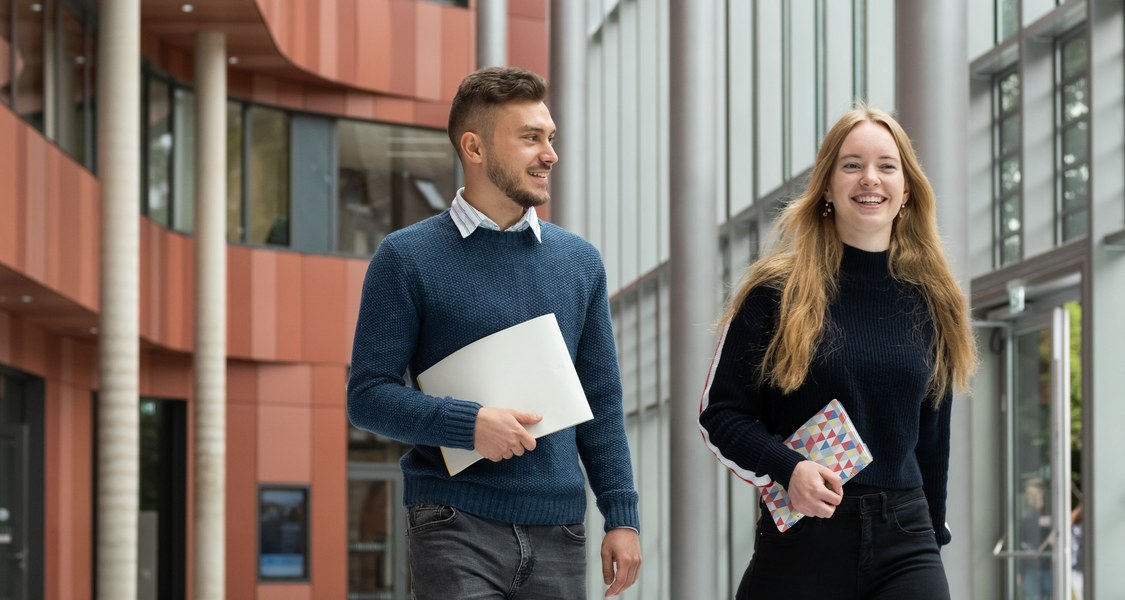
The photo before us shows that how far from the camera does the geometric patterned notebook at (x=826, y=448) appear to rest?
11.1 ft

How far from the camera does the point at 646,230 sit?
59.0 ft

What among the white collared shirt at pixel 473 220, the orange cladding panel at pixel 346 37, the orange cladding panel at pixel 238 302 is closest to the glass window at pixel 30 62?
the orange cladding panel at pixel 238 302

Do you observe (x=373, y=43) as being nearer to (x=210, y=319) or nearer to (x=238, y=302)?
(x=238, y=302)

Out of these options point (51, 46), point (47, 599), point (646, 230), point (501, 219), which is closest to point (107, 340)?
point (51, 46)

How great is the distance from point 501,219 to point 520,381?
1.35 feet

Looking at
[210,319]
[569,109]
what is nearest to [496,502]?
[569,109]

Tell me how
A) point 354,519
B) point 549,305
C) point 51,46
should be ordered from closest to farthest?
point 549,305 → point 51,46 → point 354,519

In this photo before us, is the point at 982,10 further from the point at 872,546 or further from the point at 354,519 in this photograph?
the point at 354,519

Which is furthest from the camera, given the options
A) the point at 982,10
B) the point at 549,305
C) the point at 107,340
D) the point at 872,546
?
the point at 107,340

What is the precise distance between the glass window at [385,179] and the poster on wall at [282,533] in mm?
3942

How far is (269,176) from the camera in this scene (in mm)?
24781

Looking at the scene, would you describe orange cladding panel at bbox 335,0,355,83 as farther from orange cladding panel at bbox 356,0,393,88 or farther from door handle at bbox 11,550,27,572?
door handle at bbox 11,550,27,572

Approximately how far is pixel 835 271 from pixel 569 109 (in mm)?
10014

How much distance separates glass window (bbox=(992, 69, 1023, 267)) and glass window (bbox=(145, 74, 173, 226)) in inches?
559
